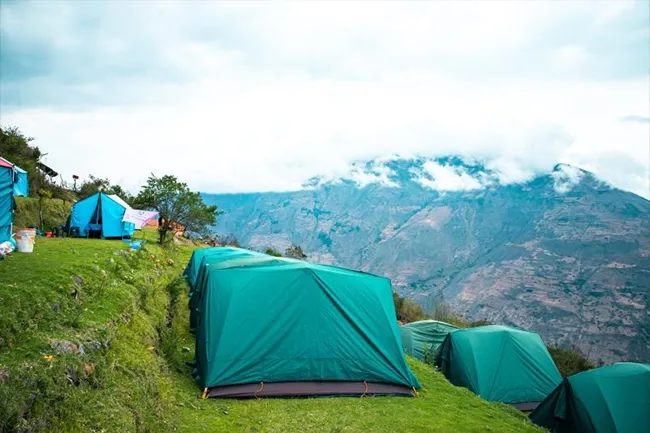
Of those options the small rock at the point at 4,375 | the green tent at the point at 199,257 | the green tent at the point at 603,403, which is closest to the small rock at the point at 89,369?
the small rock at the point at 4,375

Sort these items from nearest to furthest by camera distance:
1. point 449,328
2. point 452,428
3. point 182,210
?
point 452,428
point 449,328
point 182,210

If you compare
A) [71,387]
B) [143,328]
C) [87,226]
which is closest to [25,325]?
[71,387]

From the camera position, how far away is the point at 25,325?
7383 millimetres

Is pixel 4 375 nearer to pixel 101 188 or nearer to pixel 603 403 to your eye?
pixel 603 403

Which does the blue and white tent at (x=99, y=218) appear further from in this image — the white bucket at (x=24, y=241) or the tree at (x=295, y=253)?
the tree at (x=295, y=253)

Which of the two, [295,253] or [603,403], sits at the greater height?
[603,403]

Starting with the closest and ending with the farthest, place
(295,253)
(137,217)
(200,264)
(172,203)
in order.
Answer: (200,264)
(137,217)
(172,203)
(295,253)

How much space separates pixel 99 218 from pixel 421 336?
1986cm

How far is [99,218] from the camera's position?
2781cm

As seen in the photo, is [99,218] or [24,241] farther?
[99,218]

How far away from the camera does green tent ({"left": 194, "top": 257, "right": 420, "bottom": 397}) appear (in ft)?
31.6

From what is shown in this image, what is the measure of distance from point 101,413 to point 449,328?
1988 centimetres

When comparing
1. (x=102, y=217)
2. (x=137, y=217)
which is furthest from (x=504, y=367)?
(x=102, y=217)

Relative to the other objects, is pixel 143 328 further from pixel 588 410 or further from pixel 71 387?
pixel 588 410
